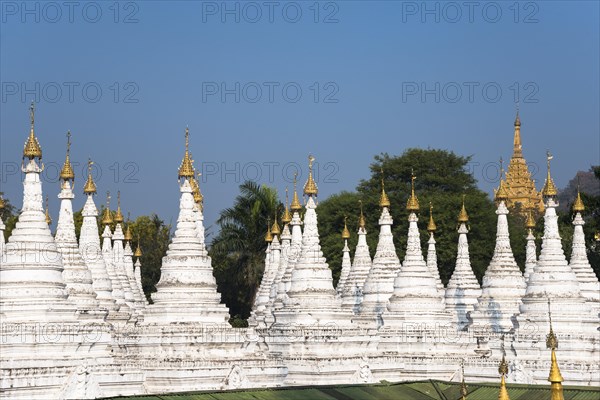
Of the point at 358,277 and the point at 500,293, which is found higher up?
the point at 358,277

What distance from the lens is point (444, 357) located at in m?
56.0

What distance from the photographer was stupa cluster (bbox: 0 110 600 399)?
44562 mm

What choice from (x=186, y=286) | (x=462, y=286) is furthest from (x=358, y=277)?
(x=186, y=286)

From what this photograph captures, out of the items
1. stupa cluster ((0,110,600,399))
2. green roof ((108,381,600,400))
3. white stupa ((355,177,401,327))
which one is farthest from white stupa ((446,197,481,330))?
green roof ((108,381,600,400))

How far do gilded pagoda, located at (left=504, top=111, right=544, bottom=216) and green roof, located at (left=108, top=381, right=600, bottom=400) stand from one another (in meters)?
92.4

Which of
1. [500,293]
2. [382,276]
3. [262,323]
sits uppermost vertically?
[382,276]

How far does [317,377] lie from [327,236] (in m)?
51.6

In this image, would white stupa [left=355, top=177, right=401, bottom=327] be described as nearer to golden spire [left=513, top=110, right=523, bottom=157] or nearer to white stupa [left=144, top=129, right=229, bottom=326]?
white stupa [left=144, top=129, right=229, bottom=326]

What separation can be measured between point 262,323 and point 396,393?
63.5 feet

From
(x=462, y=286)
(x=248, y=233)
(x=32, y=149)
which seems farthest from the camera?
(x=248, y=233)

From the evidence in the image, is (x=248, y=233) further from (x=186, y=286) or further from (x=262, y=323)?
(x=186, y=286)

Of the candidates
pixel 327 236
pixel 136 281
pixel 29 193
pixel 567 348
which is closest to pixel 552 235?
pixel 567 348

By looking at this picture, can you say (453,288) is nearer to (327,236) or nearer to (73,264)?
(73,264)

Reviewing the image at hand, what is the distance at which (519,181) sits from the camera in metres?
145
